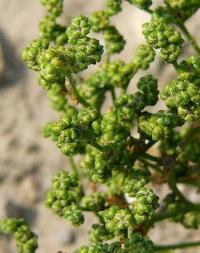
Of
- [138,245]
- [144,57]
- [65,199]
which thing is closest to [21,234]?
[65,199]

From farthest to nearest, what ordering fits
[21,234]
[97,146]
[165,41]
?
[21,234], [97,146], [165,41]

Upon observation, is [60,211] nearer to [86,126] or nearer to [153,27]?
[86,126]

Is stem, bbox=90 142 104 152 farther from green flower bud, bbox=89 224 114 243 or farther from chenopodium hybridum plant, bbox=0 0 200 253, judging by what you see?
green flower bud, bbox=89 224 114 243

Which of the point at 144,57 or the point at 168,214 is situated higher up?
the point at 144,57

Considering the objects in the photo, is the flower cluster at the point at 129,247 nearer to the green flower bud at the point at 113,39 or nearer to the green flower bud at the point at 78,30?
the green flower bud at the point at 78,30

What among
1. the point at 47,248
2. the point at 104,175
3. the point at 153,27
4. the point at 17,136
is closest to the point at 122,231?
the point at 104,175

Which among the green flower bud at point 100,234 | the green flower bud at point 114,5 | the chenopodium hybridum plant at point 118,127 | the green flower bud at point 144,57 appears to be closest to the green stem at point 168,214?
the chenopodium hybridum plant at point 118,127

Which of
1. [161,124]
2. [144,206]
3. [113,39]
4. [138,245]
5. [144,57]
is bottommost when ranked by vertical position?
[138,245]

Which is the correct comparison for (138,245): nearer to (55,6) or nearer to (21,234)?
(21,234)

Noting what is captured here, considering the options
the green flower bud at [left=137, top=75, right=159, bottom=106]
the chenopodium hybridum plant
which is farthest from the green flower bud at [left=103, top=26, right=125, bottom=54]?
the green flower bud at [left=137, top=75, right=159, bottom=106]
